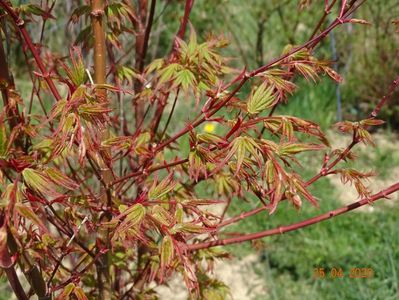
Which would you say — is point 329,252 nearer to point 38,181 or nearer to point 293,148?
point 293,148

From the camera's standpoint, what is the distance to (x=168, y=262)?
1190 millimetres

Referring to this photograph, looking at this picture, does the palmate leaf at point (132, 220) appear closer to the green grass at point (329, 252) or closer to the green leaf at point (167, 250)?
the green leaf at point (167, 250)

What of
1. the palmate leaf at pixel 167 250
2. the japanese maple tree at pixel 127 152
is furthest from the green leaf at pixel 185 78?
the palmate leaf at pixel 167 250

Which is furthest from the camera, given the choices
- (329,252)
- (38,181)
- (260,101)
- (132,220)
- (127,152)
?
(329,252)

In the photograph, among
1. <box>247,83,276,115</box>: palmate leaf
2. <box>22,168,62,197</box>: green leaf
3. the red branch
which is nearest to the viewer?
<box>22,168,62,197</box>: green leaf

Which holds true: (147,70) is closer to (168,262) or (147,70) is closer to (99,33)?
(99,33)

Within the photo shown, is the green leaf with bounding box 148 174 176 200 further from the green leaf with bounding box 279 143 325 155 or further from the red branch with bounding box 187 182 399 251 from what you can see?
the red branch with bounding box 187 182 399 251

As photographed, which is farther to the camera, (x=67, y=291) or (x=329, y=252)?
(x=329, y=252)

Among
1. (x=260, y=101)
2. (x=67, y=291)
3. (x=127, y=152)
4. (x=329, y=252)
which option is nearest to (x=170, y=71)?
(x=127, y=152)

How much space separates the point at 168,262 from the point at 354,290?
6.87ft

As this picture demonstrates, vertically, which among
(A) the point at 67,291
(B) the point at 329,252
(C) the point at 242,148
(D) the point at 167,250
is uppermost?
(C) the point at 242,148

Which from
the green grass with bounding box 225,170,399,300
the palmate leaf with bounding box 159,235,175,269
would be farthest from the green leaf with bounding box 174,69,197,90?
the green grass with bounding box 225,170,399,300

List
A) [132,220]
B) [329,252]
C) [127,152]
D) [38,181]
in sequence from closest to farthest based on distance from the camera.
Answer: [38,181]
[132,220]
[127,152]
[329,252]

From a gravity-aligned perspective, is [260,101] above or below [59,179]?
above
